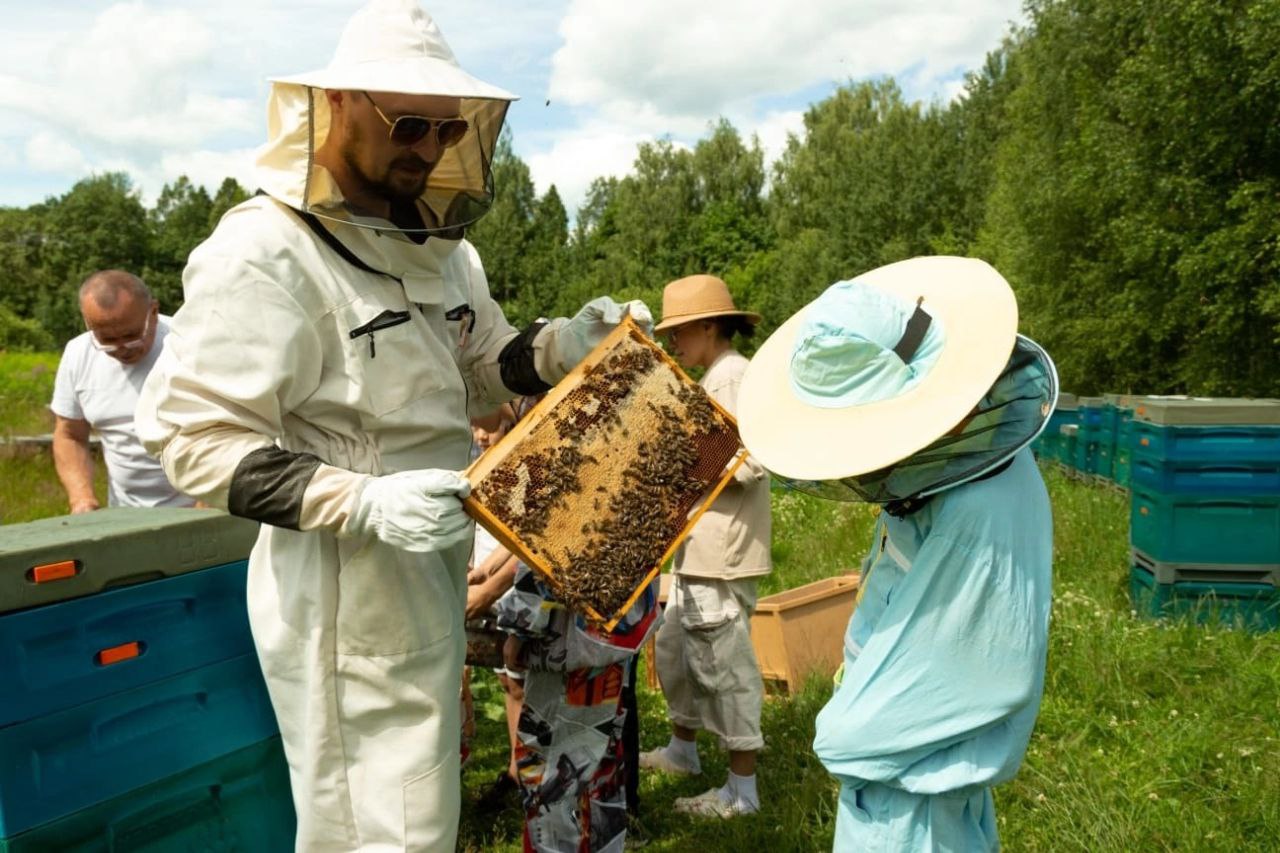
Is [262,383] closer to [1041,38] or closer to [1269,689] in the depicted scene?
[1269,689]

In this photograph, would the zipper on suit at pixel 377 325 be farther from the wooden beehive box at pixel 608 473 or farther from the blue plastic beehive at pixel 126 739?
the blue plastic beehive at pixel 126 739

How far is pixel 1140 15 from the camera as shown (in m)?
17.3

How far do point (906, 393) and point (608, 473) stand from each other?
1118 mm

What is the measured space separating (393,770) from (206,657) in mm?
608

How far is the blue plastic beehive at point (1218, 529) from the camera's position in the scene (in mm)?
5648

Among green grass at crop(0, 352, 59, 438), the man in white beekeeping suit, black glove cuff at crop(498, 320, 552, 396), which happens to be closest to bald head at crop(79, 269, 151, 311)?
black glove cuff at crop(498, 320, 552, 396)

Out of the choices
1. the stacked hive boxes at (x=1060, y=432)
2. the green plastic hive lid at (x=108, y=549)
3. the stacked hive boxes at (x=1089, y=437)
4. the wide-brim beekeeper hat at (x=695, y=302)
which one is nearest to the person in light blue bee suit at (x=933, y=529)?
the green plastic hive lid at (x=108, y=549)

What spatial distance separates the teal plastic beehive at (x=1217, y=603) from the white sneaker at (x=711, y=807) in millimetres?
3013

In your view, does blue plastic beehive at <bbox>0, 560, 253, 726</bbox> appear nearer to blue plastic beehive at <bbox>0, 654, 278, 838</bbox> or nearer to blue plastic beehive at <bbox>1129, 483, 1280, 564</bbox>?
blue plastic beehive at <bbox>0, 654, 278, 838</bbox>

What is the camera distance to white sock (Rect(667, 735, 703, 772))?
4762mm

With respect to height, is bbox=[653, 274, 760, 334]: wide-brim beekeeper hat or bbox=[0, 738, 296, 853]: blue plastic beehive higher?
bbox=[653, 274, 760, 334]: wide-brim beekeeper hat

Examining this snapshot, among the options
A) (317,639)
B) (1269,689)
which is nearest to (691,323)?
(317,639)

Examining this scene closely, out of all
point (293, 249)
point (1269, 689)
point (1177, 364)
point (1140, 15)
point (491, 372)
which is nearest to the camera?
point (293, 249)

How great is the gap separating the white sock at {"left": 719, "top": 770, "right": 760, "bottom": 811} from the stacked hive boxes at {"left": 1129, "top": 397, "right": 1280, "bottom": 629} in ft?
9.65
